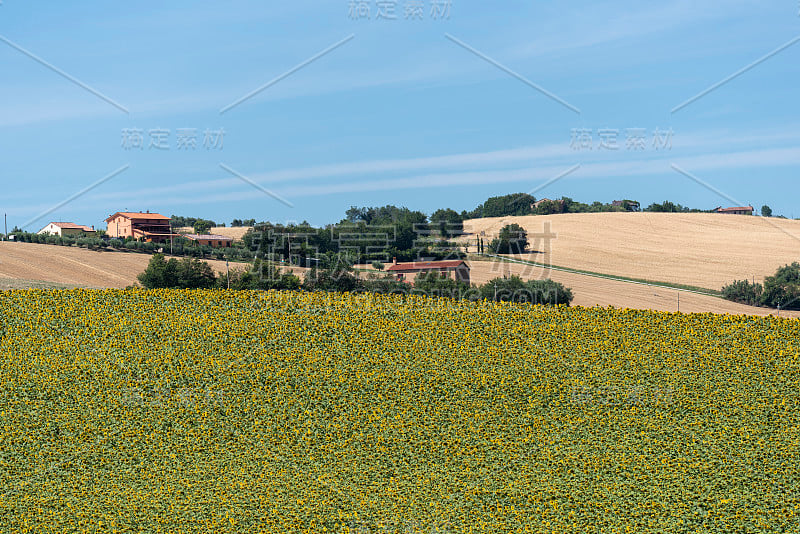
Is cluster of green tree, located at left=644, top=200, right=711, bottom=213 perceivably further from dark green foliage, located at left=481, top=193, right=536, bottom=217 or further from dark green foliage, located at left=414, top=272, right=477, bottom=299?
dark green foliage, located at left=414, top=272, right=477, bottom=299

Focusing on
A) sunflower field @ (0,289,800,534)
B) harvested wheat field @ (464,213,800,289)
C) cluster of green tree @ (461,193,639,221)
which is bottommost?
sunflower field @ (0,289,800,534)

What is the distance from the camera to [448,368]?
83.0 feet

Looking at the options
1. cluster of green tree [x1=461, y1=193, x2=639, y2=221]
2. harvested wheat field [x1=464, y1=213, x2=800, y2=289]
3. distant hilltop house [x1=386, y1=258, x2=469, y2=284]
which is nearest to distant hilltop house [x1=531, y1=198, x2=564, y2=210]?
cluster of green tree [x1=461, y1=193, x2=639, y2=221]

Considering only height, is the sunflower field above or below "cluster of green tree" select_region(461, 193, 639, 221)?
below

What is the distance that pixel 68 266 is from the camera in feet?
162

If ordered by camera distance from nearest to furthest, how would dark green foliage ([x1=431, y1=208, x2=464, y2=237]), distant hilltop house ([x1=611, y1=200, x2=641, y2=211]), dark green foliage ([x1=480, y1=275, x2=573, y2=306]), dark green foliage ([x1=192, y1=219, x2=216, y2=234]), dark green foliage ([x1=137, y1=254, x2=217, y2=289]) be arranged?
dark green foliage ([x1=480, y1=275, x2=573, y2=306]) → dark green foliage ([x1=137, y1=254, x2=217, y2=289]) → dark green foliage ([x1=431, y1=208, x2=464, y2=237]) → dark green foliage ([x1=192, y1=219, x2=216, y2=234]) → distant hilltop house ([x1=611, y1=200, x2=641, y2=211])

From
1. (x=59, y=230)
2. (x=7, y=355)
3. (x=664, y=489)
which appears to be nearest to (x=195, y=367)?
(x=7, y=355)

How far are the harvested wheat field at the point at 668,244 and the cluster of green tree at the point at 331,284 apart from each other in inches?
795

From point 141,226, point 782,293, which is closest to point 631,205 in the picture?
point 782,293

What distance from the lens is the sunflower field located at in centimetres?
1727

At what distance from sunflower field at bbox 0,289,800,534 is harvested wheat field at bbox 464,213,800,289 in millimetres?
30416

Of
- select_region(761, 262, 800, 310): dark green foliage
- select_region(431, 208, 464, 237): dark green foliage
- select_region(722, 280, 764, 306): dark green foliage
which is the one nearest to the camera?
select_region(761, 262, 800, 310): dark green foliage

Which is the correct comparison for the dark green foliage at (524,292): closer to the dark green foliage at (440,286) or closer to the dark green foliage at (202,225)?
the dark green foliage at (440,286)

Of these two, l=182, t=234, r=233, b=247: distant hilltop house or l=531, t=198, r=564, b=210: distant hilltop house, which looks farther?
l=531, t=198, r=564, b=210: distant hilltop house
